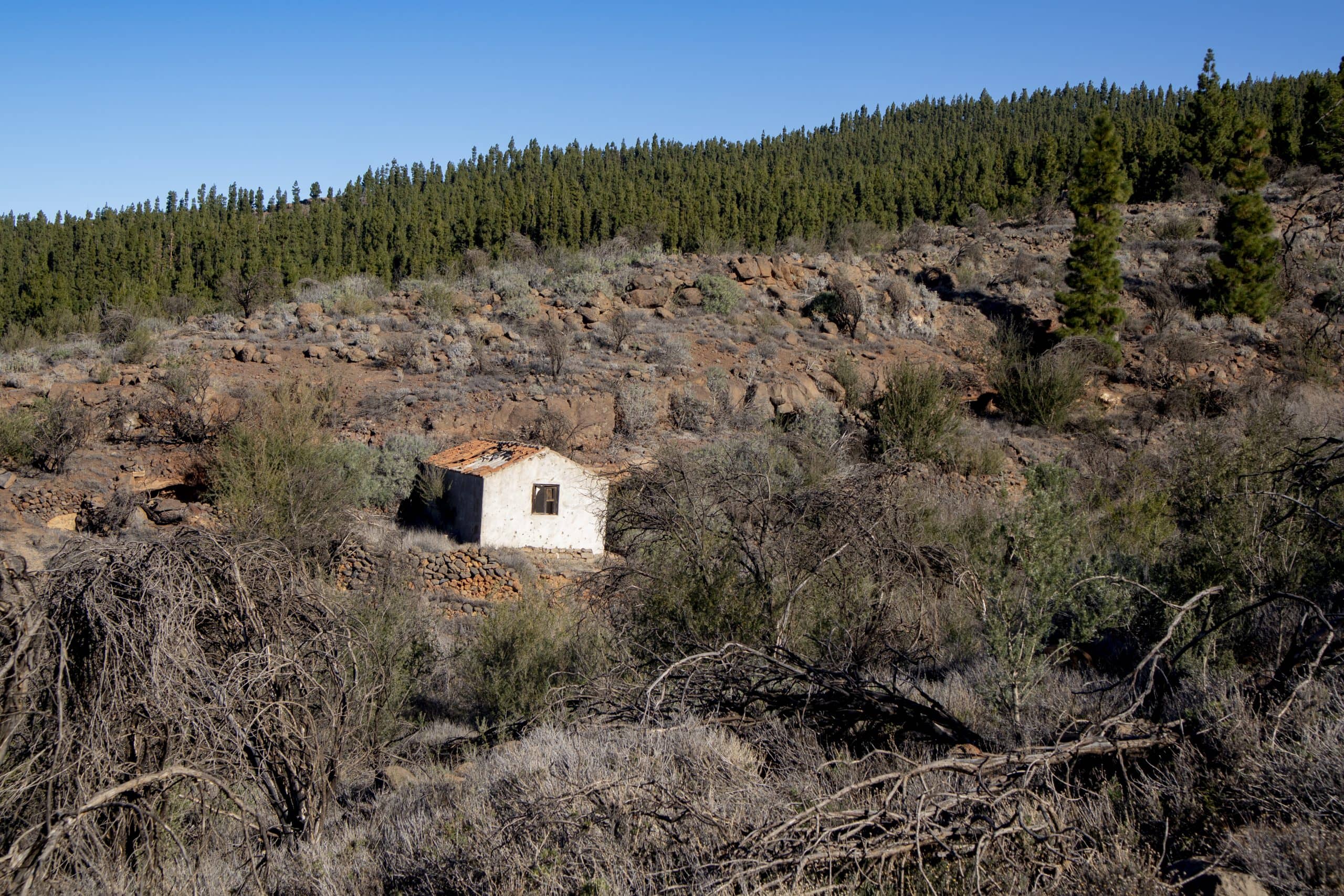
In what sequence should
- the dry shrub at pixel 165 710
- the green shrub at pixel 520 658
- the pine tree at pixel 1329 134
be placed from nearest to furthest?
1. the dry shrub at pixel 165 710
2. the pine tree at pixel 1329 134
3. the green shrub at pixel 520 658

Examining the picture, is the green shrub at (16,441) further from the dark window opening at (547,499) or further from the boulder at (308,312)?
the dark window opening at (547,499)

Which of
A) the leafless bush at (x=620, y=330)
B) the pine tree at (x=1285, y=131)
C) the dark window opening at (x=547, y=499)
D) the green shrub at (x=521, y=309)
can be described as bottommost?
the dark window opening at (x=547, y=499)

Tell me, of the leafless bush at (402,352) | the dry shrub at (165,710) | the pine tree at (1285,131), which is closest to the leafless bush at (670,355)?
the leafless bush at (402,352)

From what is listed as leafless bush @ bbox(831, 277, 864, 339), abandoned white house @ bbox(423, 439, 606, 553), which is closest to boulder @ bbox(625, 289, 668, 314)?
leafless bush @ bbox(831, 277, 864, 339)

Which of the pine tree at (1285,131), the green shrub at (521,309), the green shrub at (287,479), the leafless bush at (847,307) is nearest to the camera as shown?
the green shrub at (287,479)

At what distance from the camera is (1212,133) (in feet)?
142

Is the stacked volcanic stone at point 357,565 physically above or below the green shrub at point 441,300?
below

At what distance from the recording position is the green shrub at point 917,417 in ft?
68.9

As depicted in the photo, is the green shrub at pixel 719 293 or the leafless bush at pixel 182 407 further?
the green shrub at pixel 719 293

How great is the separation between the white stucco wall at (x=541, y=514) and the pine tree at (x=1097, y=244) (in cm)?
1901

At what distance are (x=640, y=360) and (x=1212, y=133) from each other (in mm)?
36264

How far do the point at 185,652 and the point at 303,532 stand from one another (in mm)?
11667

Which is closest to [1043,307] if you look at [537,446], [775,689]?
[537,446]

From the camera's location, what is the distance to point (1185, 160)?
44.4 m
